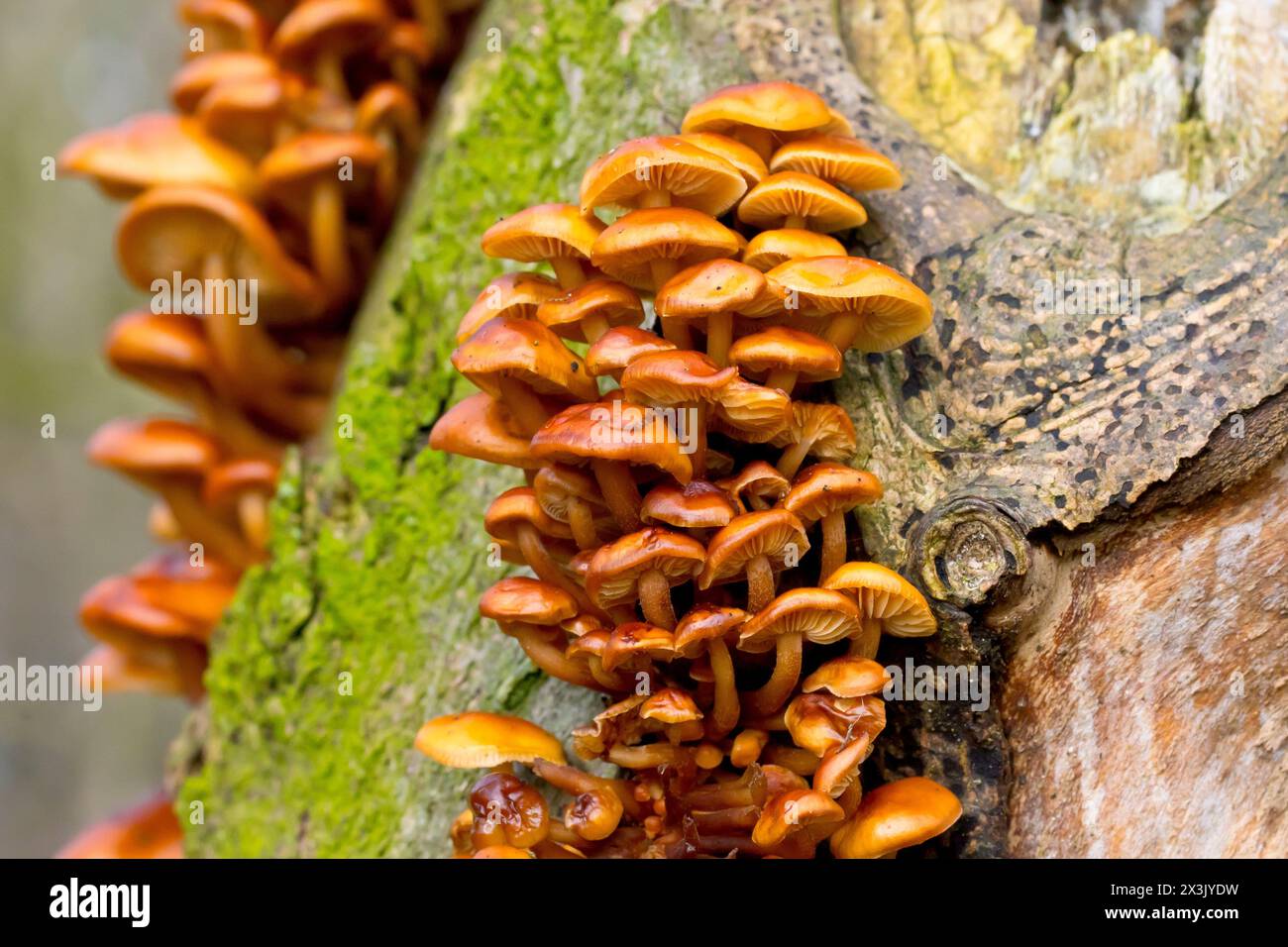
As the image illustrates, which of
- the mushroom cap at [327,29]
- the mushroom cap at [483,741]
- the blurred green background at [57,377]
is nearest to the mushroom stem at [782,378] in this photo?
the mushroom cap at [483,741]

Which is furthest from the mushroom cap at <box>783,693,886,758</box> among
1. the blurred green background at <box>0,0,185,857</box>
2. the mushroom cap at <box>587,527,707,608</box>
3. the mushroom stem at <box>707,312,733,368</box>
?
the blurred green background at <box>0,0,185,857</box>

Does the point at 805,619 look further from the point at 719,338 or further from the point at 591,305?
the point at 591,305

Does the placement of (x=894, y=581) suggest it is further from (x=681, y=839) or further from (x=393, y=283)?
(x=393, y=283)

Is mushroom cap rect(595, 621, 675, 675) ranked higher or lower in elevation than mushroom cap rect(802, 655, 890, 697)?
higher

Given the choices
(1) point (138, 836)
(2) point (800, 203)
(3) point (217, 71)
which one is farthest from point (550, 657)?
(3) point (217, 71)

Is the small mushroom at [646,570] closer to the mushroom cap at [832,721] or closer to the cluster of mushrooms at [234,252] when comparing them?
the mushroom cap at [832,721]

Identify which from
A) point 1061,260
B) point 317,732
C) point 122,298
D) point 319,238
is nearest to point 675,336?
point 1061,260

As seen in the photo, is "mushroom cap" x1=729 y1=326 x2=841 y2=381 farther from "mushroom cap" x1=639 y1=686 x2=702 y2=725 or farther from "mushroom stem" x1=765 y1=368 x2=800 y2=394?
"mushroom cap" x1=639 y1=686 x2=702 y2=725

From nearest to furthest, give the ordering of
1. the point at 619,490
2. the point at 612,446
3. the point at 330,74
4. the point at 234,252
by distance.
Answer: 1. the point at 612,446
2. the point at 619,490
3. the point at 234,252
4. the point at 330,74
